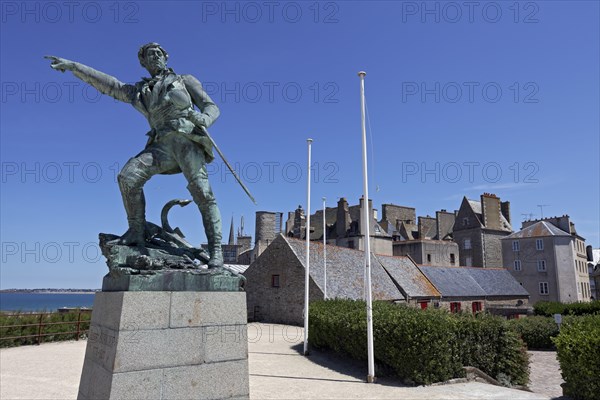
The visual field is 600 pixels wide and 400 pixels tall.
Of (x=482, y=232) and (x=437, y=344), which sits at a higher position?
(x=482, y=232)

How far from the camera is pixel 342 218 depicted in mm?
47156

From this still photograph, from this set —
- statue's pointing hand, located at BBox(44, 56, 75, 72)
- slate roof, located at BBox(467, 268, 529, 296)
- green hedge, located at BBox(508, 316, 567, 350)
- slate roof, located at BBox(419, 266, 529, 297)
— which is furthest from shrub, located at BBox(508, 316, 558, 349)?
statue's pointing hand, located at BBox(44, 56, 75, 72)

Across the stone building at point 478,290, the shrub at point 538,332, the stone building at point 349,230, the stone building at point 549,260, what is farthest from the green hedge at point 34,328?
the stone building at point 549,260

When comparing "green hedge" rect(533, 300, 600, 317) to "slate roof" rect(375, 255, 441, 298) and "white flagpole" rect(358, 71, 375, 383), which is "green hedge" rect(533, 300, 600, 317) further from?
"white flagpole" rect(358, 71, 375, 383)

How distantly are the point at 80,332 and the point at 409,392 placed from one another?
50.3ft

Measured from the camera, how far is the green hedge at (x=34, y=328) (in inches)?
650

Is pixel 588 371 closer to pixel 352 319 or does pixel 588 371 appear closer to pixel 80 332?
pixel 352 319

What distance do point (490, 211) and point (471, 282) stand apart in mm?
17339

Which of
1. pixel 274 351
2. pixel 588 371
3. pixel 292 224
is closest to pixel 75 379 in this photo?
pixel 274 351

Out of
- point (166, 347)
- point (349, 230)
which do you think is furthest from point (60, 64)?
point (349, 230)

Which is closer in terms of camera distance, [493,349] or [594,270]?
[493,349]

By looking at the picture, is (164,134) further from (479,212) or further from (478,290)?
(479,212)

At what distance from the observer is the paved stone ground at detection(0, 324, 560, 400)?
9.12 meters

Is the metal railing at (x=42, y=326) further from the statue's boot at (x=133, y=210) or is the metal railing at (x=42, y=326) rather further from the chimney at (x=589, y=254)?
the chimney at (x=589, y=254)
